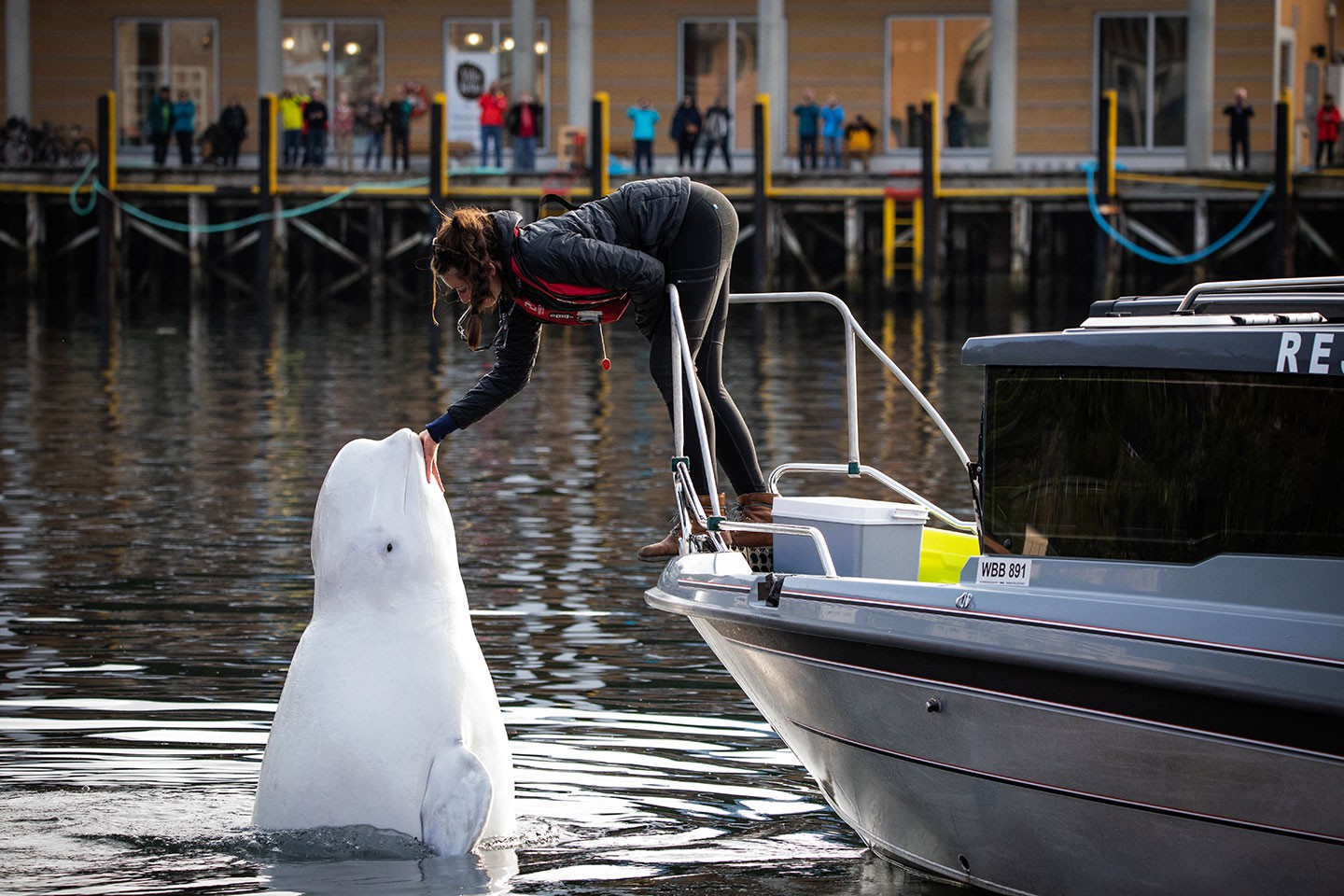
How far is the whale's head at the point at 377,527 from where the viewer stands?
6.16 m

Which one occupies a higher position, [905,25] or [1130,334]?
[905,25]

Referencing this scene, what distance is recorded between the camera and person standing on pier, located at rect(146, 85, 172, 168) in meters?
37.2

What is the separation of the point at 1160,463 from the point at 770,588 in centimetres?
131

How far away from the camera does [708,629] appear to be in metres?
6.89

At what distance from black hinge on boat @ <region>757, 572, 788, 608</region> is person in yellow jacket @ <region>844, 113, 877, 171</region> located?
31.8 m

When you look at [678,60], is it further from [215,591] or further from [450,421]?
[450,421]

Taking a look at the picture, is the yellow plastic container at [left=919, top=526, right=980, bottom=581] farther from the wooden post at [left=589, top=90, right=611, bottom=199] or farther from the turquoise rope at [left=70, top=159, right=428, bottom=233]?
the turquoise rope at [left=70, top=159, right=428, bottom=233]

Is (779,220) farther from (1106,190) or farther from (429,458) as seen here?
(429,458)

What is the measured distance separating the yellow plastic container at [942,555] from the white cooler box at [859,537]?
11.1 inches

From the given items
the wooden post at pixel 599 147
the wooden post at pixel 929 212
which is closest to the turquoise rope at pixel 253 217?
the wooden post at pixel 599 147

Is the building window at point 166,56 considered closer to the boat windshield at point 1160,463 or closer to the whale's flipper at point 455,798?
the whale's flipper at point 455,798

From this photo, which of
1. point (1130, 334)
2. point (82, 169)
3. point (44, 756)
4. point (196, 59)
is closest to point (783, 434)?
point (44, 756)

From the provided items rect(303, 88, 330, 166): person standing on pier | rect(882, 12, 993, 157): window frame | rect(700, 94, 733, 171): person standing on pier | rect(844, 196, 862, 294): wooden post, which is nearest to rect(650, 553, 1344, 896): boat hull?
rect(844, 196, 862, 294): wooden post

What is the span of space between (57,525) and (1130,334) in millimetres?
8551
